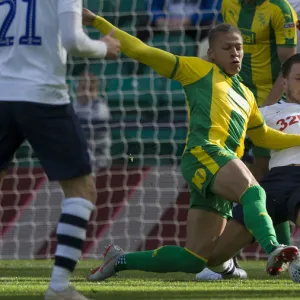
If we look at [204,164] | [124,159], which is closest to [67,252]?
[204,164]

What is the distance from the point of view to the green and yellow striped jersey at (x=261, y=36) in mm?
6750

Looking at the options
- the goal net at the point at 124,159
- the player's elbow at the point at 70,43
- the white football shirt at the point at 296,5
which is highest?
the player's elbow at the point at 70,43

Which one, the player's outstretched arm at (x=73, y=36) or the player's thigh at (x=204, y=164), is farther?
the player's thigh at (x=204, y=164)

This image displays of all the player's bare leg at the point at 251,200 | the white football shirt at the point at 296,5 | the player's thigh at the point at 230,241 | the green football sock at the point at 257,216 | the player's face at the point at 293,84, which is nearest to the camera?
the player's bare leg at the point at 251,200

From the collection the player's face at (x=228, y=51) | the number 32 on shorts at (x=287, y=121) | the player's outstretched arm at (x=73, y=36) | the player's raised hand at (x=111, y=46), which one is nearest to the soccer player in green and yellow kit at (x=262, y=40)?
the number 32 on shorts at (x=287, y=121)

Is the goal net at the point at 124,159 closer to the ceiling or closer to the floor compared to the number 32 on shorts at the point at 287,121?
closer to the floor

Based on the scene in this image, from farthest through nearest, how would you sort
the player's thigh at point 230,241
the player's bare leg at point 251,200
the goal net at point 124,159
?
the goal net at point 124,159 → the player's thigh at point 230,241 → the player's bare leg at point 251,200

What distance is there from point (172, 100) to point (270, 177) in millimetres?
3970

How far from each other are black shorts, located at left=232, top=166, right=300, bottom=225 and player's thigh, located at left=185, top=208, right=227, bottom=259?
210 mm

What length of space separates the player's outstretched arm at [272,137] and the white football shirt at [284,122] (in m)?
0.08

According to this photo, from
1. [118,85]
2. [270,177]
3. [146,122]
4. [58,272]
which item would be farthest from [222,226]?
[118,85]

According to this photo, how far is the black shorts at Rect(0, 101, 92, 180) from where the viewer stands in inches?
158

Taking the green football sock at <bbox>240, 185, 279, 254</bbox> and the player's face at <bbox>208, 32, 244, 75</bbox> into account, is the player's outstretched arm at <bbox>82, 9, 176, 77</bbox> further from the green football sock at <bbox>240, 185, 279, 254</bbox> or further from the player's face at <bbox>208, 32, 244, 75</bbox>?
the green football sock at <bbox>240, 185, 279, 254</bbox>

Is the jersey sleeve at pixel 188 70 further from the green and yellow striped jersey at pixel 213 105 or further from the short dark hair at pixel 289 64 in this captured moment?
the short dark hair at pixel 289 64
